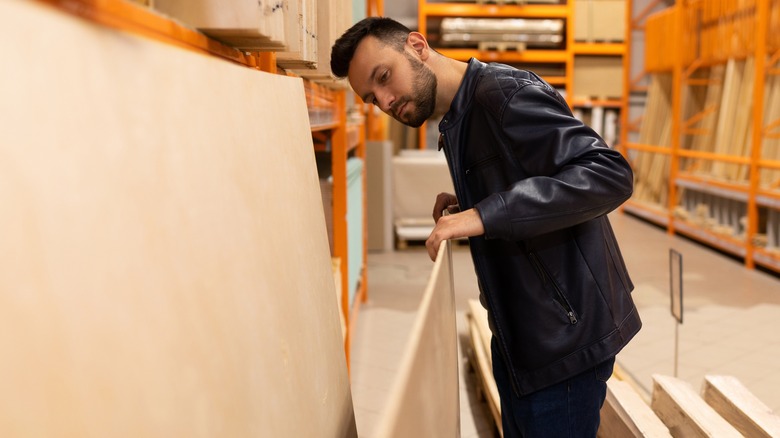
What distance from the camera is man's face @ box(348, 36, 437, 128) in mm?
1784

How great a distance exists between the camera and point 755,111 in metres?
6.62

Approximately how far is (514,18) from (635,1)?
2.81m

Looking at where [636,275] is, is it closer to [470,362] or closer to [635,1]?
[470,362]

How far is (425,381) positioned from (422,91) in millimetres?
1016

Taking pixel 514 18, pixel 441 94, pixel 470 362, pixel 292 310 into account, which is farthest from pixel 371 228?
pixel 292 310

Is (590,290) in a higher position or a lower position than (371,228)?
higher

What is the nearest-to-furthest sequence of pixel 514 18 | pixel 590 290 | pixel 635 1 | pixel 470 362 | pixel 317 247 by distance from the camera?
pixel 317 247, pixel 590 290, pixel 470 362, pixel 514 18, pixel 635 1

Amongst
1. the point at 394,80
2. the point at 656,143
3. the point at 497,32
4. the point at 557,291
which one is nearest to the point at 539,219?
the point at 557,291

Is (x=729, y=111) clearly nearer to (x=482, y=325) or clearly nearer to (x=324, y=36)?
(x=482, y=325)

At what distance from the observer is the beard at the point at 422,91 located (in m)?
1.80

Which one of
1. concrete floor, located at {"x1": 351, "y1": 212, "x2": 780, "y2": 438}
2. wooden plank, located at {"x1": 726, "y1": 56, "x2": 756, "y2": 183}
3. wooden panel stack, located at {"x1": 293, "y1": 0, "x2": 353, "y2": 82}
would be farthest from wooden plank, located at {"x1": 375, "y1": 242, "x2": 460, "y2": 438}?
wooden plank, located at {"x1": 726, "y1": 56, "x2": 756, "y2": 183}

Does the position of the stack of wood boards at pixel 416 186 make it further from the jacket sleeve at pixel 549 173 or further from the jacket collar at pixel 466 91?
the jacket sleeve at pixel 549 173

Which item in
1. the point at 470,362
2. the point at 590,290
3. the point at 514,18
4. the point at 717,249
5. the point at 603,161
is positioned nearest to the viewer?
the point at 603,161

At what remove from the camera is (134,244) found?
63cm
